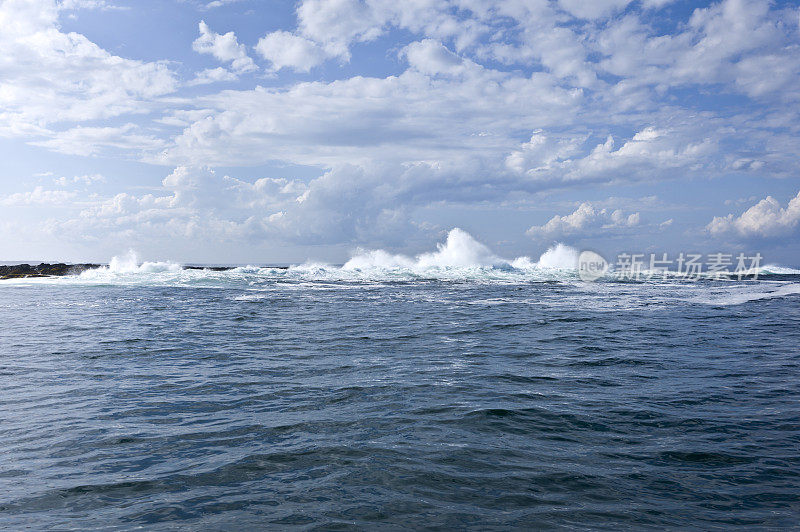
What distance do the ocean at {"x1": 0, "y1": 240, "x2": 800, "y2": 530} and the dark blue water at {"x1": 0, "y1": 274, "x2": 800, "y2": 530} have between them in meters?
0.03

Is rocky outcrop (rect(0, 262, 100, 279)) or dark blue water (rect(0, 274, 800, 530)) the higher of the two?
rocky outcrop (rect(0, 262, 100, 279))

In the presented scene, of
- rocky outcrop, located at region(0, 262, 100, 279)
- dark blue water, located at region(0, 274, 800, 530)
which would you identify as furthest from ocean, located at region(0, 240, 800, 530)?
rocky outcrop, located at region(0, 262, 100, 279)

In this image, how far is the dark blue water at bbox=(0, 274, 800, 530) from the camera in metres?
4.89

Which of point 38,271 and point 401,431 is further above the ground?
point 38,271

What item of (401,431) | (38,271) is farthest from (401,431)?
(38,271)

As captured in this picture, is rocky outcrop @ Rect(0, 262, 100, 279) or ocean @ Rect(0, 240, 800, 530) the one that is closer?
ocean @ Rect(0, 240, 800, 530)

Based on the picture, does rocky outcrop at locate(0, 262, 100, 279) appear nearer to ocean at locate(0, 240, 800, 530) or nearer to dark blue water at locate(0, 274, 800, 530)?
ocean at locate(0, 240, 800, 530)

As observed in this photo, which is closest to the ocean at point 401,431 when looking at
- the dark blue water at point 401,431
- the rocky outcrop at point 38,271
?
the dark blue water at point 401,431

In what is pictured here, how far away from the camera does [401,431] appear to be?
703cm

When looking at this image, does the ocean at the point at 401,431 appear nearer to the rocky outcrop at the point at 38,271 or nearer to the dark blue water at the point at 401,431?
the dark blue water at the point at 401,431

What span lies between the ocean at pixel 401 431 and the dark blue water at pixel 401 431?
3cm

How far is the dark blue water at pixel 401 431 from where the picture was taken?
489 centimetres

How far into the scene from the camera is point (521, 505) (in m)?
4.90

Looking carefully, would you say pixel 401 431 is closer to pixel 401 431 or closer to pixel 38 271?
pixel 401 431
